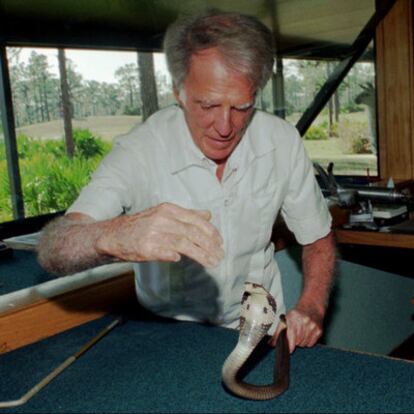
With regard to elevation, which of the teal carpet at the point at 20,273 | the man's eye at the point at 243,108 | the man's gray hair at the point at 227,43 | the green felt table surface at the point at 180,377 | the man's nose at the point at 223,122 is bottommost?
the green felt table surface at the point at 180,377

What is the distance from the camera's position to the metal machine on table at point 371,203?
109 inches

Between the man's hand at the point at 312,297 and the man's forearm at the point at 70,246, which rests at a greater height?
the man's forearm at the point at 70,246

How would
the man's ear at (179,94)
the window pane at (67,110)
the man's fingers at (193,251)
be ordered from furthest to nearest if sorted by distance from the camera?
the window pane at (67,110), the man's ear at (179,94), the man's fingers at (193,251)

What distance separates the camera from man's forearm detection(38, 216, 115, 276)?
3.90ft

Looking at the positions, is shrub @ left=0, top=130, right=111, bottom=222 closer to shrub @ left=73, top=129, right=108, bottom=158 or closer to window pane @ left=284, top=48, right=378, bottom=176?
shrub @ left=73, top=129, right=108, bottom=158

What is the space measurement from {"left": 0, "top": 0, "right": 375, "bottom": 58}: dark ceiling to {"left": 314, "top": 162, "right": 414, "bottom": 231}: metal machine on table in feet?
3.05

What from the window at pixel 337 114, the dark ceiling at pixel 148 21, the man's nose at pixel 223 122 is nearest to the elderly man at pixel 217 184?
the man's nose at pixel 223 122

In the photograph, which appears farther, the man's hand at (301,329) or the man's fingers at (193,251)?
the man's hand at (301,329)

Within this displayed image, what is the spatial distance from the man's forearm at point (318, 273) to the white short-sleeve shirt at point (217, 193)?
110 millimetres

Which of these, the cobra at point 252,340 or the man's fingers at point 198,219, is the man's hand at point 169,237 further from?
the cobra at point 252,340

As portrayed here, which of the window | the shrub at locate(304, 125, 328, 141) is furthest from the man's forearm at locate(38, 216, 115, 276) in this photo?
the shrub at locate(304, 125, 328, 141)

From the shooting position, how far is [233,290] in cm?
177

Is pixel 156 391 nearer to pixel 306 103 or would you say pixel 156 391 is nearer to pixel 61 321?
pixel 61 321

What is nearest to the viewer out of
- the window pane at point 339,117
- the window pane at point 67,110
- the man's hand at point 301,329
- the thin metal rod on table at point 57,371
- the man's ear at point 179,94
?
the thin metal rod on table at point 57,371
